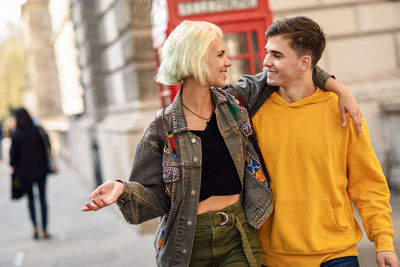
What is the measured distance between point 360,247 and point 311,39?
6.14 ft

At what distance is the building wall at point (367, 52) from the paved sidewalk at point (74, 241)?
335cm

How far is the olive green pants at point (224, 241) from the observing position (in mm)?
2252

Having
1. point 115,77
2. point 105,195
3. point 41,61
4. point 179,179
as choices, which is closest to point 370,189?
point 179,179

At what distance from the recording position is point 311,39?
2.31 meters

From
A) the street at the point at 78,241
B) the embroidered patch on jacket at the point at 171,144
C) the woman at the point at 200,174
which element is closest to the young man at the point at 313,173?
the woman at the point at 200,174

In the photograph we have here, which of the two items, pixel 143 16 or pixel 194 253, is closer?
pixel 194 253

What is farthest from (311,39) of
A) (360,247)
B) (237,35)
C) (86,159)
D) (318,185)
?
(86,159)

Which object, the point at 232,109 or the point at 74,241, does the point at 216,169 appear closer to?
the point at 232,109

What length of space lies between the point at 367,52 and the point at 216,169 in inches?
205

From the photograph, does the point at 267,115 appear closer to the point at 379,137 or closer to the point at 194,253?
the point at 194,253

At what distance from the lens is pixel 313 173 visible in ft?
7.45

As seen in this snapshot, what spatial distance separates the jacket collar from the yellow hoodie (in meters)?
0.30

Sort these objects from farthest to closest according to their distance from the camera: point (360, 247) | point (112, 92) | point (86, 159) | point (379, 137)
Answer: point (86, 159), point (112, 92), point (379, 137), point (360, 247)

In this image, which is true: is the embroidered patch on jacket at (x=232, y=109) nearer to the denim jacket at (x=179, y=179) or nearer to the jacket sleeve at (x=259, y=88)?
the denim jacket at (x=179, y=179)
